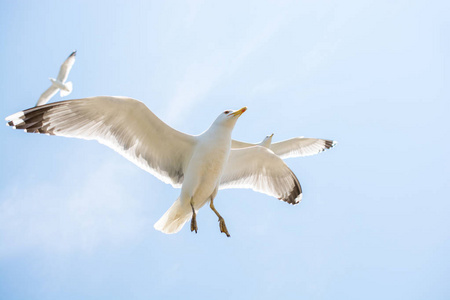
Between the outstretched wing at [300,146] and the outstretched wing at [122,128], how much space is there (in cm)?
417

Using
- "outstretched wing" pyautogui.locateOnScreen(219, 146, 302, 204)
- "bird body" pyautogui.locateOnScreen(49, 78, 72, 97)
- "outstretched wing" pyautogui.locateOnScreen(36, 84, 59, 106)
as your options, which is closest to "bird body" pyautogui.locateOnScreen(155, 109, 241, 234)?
"outstretched wing" pyautogui.locateOnScreen(219, 146, 302, 204)

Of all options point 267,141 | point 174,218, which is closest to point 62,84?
point 267,141

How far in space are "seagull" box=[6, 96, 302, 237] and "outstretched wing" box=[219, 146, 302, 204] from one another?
0.21m

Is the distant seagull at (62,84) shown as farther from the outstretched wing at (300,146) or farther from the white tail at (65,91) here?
the outstretched wing at (300,146)

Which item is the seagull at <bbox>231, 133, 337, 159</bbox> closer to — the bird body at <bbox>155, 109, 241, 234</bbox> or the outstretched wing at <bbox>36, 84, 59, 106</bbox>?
the bird body at <bbox>155, 109, 241, 234</bbox>

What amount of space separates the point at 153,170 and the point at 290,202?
1782 mm

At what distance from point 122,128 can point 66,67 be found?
8.53m

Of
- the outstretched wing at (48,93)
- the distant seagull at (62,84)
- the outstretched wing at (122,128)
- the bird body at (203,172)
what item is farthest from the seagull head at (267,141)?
the outstretched wing at (48,93)


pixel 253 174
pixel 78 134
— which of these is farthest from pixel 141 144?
pixel 253 174

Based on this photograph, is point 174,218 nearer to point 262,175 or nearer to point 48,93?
point 262,175

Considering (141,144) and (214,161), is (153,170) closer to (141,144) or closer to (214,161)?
(141,144)

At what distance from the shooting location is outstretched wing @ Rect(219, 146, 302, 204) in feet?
19.4

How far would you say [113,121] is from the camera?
5074mm

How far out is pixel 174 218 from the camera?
5.33m
